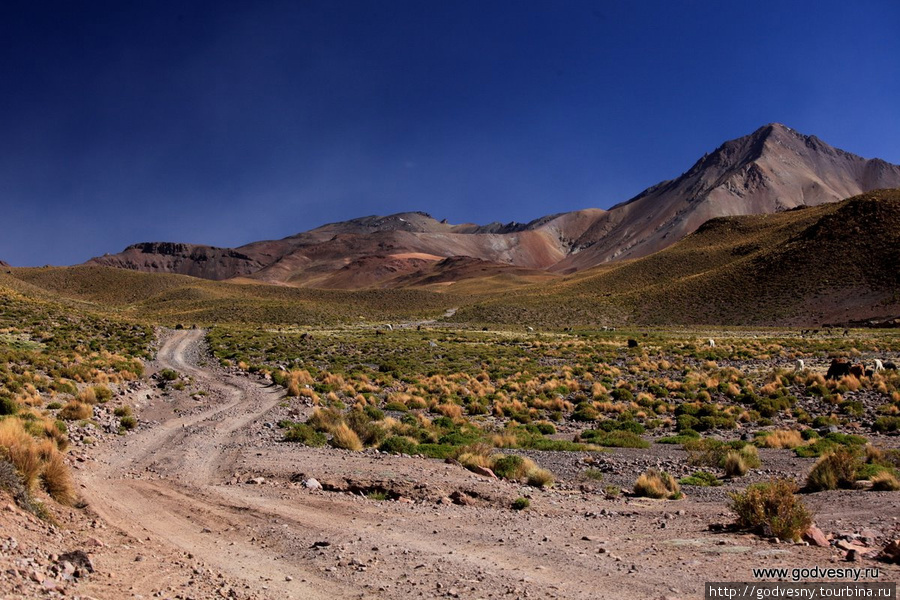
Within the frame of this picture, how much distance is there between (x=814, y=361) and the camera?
3353 cm

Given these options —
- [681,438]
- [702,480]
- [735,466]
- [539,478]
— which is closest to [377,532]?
[539,478]

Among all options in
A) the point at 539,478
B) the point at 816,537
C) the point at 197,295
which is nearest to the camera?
the point at 816,537

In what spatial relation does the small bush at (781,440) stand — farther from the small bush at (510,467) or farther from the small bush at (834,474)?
the small bush at (510,467)

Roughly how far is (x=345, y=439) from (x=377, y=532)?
611 cm

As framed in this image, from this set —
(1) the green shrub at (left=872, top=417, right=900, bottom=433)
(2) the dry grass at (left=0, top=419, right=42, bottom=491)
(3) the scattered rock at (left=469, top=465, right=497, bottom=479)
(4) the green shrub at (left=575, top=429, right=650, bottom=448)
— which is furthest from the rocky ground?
(1) the green shrub at (left=872, top=417, right=900, bottom=433)

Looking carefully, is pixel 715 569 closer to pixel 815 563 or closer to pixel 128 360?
pixel 815 563

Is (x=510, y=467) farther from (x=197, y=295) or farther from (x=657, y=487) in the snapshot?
(x=197, y=295)

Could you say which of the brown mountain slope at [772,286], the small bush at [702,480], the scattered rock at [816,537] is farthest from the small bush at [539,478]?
the brown mountain slope at [772,286]

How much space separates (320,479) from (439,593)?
516 centimetres

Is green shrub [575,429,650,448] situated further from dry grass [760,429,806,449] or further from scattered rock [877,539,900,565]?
scattered rock [877,539,900,565]

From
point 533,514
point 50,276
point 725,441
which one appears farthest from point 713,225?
point 50,276

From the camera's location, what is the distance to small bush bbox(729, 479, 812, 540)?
7.11 m

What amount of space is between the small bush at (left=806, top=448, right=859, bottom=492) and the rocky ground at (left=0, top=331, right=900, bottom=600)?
0.48 m

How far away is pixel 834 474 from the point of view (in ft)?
33.1
